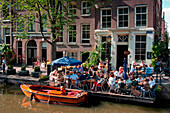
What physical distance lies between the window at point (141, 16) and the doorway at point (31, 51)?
546 inches

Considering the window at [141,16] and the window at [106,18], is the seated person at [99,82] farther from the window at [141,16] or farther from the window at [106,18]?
the window at [106,18]

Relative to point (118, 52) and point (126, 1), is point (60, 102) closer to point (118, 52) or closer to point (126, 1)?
point (118, 52)

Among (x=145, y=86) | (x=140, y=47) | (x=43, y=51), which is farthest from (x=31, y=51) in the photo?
(x=145, y=86)

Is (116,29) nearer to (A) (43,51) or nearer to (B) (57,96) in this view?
(A) (43,51)

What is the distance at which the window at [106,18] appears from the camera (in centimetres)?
2061

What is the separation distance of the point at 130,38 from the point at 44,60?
11.7m

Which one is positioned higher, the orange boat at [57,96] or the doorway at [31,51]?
the doorway at [31,51]

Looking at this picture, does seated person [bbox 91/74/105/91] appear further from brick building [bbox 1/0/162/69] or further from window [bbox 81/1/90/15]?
window [bbox 81/1/90/15]

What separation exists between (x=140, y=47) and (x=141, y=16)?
328 cm

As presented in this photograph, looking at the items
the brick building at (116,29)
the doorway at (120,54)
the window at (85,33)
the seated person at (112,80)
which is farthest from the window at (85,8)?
the seated person at (112,80)

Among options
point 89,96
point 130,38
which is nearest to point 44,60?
point 130,38

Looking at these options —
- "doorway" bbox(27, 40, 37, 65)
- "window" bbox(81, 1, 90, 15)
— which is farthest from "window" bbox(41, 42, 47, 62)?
"window" bbox(81, 1, 90, 15)

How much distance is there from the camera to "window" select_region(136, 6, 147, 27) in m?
19.1

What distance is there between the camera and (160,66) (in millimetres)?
17656
